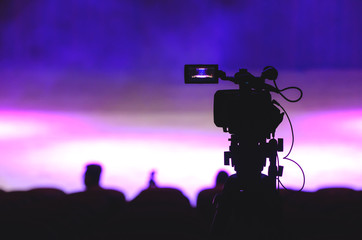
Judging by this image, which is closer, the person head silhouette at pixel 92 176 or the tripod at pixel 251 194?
the tripod at pixel 251 194

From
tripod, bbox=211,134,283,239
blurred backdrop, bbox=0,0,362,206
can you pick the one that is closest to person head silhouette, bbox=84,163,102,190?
blurred backdrop, bbox=0,0,362,206

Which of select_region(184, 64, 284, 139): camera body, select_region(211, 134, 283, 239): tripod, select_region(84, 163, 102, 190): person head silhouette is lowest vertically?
select_region(84, 163, 102, 190): person head silhouette

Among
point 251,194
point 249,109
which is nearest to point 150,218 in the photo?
point 251,194

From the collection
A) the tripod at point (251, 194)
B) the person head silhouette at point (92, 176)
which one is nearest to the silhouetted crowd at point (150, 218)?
the tripod at point (251, 194)

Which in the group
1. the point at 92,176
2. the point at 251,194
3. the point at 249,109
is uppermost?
the point at 249,109

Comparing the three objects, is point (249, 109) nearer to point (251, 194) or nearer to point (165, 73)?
point (251, 194)

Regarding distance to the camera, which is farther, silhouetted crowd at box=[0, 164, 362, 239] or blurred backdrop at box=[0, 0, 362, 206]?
blurred backdrop at box=[0, 0, 362, 206]

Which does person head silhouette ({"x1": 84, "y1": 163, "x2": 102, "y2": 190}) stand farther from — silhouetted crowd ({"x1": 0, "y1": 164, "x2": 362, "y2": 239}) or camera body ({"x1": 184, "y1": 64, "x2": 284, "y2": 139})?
camera body ({"x1": 184, "y1": 64, "x2": 284, "y2": 139})

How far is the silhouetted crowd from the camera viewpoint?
117 cm

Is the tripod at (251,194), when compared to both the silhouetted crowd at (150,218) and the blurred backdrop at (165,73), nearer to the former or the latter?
the silhouetted crowd at (150,218)

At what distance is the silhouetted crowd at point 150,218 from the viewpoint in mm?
1172

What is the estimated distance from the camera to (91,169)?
111 inches

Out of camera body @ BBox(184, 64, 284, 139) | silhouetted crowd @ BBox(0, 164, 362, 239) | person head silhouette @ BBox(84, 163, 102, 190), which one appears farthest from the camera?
person head silhouette @ BBox(84, 163, 102, 190)

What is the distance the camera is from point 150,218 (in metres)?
1.35
